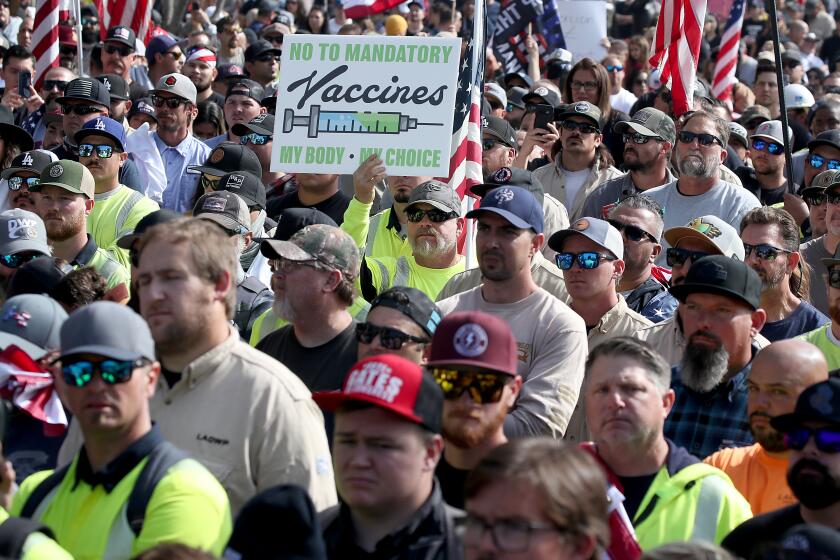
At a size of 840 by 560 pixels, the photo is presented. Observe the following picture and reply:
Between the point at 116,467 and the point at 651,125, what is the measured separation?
668 centimetres

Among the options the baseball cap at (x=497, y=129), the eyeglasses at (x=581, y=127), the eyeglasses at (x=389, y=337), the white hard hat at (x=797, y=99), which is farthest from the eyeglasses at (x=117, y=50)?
the eyeglasses at (x=389, y=337)

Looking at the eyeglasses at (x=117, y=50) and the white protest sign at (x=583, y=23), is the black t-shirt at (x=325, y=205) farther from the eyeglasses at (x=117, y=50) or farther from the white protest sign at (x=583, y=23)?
the white protest sign at (x=583, y=23)

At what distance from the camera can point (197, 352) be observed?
4844 mm

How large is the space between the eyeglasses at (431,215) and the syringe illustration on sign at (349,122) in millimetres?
774

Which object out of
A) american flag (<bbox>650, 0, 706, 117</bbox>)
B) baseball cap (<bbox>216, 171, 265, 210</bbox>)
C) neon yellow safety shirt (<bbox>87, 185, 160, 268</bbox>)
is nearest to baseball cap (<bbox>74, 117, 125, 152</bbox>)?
neon yellow safety shirt (<bbox>87, 185, 160, 268</bbox>)

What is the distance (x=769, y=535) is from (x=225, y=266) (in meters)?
1.96

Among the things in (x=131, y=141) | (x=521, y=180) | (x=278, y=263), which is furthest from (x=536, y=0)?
(x=278, y=263)

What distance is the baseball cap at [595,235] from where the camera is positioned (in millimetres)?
7055

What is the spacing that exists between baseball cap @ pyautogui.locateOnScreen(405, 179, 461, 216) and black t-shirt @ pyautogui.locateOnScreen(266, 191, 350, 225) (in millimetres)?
1568

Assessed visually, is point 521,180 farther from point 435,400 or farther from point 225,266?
point 435,400

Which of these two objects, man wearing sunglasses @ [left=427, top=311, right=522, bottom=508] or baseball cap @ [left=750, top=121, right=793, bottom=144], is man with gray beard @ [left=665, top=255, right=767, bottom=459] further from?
baseball cap @ [left=750, top=121, right=793, bottom=144]

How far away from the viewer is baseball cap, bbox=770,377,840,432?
440cm

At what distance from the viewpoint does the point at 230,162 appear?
1019cm

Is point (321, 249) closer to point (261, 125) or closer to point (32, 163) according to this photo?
point (32, 163)
